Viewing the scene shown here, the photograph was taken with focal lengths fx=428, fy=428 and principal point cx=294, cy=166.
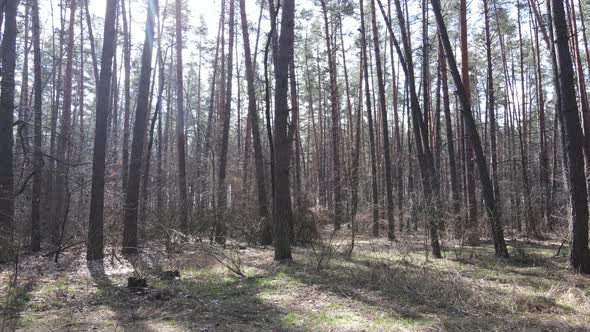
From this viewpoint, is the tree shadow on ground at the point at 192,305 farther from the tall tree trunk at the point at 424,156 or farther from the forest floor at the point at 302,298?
the tall tree trunk at the point at 424,156

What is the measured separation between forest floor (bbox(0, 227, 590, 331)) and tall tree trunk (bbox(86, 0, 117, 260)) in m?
1.00

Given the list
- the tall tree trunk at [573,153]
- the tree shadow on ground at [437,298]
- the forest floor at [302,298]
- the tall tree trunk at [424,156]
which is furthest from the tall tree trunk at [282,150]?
the tall tree trunk at [573,153]

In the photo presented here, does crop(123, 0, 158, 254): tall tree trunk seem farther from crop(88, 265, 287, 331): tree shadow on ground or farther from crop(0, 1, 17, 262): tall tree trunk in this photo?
crop(88, 265, 287, 331): tree shadow on ground

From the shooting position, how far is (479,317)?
4.64 m

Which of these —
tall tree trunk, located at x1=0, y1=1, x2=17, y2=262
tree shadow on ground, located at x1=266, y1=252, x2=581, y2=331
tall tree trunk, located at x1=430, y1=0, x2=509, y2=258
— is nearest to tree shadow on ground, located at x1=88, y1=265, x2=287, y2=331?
tree shadow on ground, located at x1=266, y1=252, x2=581, y2=331

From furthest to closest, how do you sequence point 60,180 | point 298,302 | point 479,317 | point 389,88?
point 389,88
point 60,180
point 298,302
point 479,317

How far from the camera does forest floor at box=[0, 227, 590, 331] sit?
14.8 feet

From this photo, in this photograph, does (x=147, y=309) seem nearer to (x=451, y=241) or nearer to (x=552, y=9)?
(x=451, y=241)

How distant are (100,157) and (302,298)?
6.21 meters

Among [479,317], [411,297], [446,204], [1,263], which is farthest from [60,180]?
[479,317]

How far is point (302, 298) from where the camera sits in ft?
18.6

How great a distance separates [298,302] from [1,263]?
20.8 feet

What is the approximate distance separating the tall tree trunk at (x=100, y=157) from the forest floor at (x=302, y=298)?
3.27ft

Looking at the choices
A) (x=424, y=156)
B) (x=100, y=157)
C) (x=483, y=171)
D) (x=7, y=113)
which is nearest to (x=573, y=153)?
(x=483, y=171)
